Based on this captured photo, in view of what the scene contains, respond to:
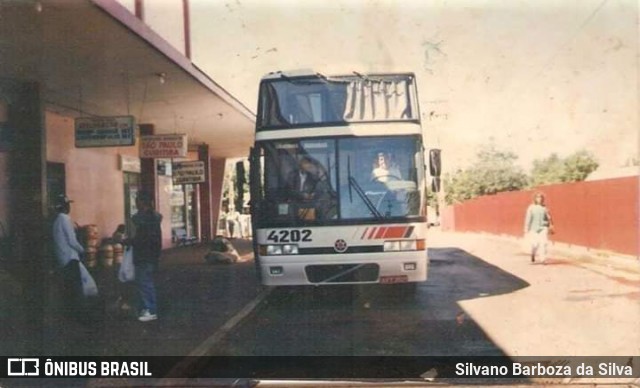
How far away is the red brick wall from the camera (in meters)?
5.25

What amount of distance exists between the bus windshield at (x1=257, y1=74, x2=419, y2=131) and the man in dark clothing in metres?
1.32

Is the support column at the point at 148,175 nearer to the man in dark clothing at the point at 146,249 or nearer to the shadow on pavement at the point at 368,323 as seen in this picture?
the shadow on pavement at the point at 368,323

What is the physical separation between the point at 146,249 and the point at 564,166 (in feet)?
12.5

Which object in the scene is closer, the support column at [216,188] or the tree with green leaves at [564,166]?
the tree with green leaves at [564,166]

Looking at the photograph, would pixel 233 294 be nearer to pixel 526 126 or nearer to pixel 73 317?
pixel 73 317

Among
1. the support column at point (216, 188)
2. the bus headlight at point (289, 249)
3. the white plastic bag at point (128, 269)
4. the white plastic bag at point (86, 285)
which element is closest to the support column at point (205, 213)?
the support column at point (216, 188)

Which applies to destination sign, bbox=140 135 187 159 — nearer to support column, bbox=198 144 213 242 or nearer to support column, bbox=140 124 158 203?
support column, bbox=140 124 158 203

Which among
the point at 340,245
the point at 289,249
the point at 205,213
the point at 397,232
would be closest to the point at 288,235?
the point at 289,249

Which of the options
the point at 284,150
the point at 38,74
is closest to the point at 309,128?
the point at 284,150

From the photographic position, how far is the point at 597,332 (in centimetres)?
482

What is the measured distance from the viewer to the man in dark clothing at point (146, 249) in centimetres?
595

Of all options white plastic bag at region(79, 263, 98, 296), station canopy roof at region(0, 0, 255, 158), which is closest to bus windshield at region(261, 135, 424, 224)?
station canopy roof at region(0, 0, 255, 158)

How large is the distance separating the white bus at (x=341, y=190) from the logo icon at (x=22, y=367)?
238 centimetres

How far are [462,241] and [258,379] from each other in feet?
19.5
